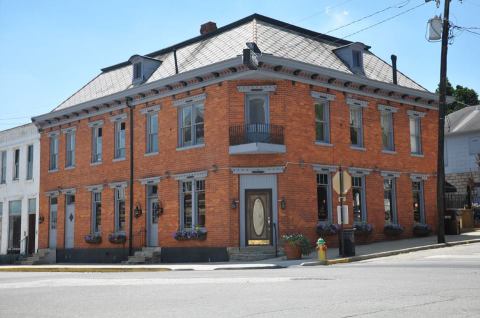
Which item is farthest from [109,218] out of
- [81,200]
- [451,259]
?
[451,259]

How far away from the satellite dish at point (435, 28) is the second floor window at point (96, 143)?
15793 millimetres

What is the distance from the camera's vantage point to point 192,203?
24.3 m

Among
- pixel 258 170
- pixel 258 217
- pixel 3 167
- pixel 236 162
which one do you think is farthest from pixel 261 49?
pixel 3 167

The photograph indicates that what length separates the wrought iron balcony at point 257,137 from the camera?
73.8 feet

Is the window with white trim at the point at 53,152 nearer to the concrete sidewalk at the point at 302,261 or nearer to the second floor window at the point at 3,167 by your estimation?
the second floor window at the point at 3,167

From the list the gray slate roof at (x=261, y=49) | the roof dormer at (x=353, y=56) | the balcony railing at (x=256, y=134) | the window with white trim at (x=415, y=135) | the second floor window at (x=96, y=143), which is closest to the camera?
the balcony railing at (x=256, y=134)

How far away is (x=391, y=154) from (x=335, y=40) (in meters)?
6.38

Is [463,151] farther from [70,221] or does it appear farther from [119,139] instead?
[70,221]

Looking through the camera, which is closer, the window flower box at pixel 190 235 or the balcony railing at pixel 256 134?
the balcony railing at pixel 256 134

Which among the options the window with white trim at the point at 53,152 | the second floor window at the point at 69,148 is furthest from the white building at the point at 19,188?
the second floor window at the point at 69,148

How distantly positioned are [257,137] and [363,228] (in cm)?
633

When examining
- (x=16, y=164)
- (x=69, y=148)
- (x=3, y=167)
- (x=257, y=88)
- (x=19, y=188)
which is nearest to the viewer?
(x=257, y=88)

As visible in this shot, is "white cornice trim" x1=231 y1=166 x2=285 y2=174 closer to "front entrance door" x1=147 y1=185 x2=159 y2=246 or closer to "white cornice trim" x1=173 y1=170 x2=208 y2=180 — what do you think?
"white cornice trim" x1=173 y1=170 x2=208 y2=180

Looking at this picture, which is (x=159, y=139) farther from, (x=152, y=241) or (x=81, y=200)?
(x=81, y=200)
